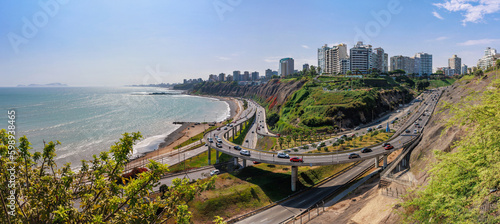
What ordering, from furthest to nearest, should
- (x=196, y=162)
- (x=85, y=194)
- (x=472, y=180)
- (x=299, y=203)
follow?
(x=196, y=162) < (x=299, y=203) < (x=472, y=180) < (x=85, y=194)

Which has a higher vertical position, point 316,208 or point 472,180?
point 472,180

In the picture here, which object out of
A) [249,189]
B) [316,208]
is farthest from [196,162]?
[316,208]

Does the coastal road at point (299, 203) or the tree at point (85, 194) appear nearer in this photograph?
the tree at point (85, 194)

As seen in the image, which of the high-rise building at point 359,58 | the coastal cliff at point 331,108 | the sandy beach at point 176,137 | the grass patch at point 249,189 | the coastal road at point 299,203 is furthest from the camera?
the high-rise building at point 359,58

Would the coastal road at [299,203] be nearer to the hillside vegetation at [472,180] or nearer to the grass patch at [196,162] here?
the hillside vegetation at [472,180]

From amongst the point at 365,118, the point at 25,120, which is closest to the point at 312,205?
the point at 365,118

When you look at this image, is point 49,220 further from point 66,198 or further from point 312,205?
point 312,205

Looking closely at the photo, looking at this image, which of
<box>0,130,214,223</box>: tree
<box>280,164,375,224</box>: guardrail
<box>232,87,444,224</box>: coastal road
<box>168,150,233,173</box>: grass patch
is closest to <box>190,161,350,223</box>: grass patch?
<box>232,87,444,224</box>: coastal road

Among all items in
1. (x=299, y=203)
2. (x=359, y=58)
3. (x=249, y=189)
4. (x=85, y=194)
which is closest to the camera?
(x=85, y=194)

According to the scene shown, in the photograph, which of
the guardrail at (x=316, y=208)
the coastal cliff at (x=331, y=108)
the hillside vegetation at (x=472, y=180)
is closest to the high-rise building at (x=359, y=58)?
the coastal cliff at (x=331, y=108)

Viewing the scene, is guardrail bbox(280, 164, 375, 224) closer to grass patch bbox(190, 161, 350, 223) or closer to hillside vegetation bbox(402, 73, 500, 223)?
grass patch bbox(190, 161, 350, 223)

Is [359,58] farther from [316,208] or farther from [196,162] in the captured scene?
[316,208]
